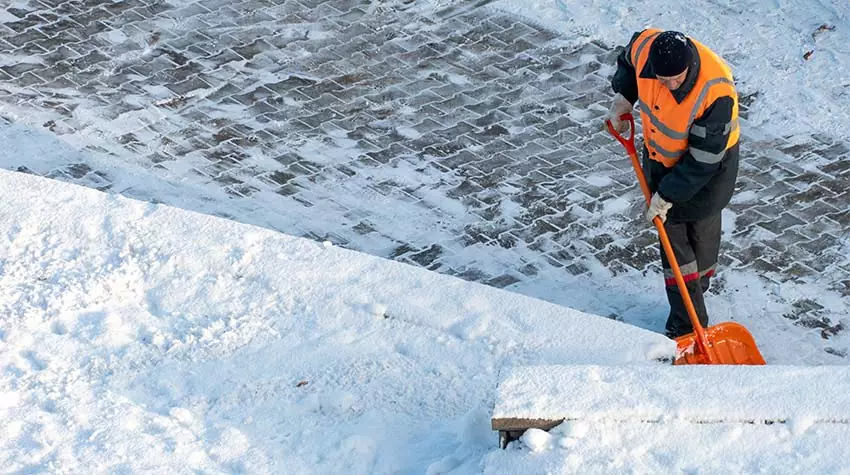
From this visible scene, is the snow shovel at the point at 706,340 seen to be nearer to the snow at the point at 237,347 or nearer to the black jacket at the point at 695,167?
the black jacket at the point at 695,167

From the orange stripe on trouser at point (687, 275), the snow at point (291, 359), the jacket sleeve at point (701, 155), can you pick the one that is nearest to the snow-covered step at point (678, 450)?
the snow at point (291, 359)

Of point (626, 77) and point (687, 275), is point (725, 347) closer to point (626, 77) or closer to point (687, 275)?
point (687, 275)

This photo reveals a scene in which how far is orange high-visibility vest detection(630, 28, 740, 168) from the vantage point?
4.89m

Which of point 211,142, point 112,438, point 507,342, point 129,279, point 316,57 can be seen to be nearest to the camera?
point 112,438

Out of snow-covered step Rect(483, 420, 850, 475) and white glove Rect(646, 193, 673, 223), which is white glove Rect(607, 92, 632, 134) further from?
snow-covered step Rect(483, 420, 850, 475)

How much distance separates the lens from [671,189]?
5.07 meters

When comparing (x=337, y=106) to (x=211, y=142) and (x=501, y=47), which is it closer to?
(x=211, y=142)

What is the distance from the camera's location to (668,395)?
3955 mm

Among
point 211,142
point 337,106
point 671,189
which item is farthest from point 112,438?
point 337,106

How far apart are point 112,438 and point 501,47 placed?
4.74 meters

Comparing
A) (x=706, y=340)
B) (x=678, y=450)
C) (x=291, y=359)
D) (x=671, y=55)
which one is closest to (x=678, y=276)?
(x=706, y=340)

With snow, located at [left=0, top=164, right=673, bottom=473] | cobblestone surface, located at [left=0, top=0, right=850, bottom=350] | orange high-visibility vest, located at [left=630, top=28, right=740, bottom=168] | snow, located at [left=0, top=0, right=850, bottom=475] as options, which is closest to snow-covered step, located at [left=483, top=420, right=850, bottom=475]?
snow, located at [left=0, top=0, right=850, bottom=475]

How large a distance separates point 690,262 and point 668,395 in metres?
1.65

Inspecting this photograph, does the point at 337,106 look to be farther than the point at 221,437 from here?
Result: Yes
